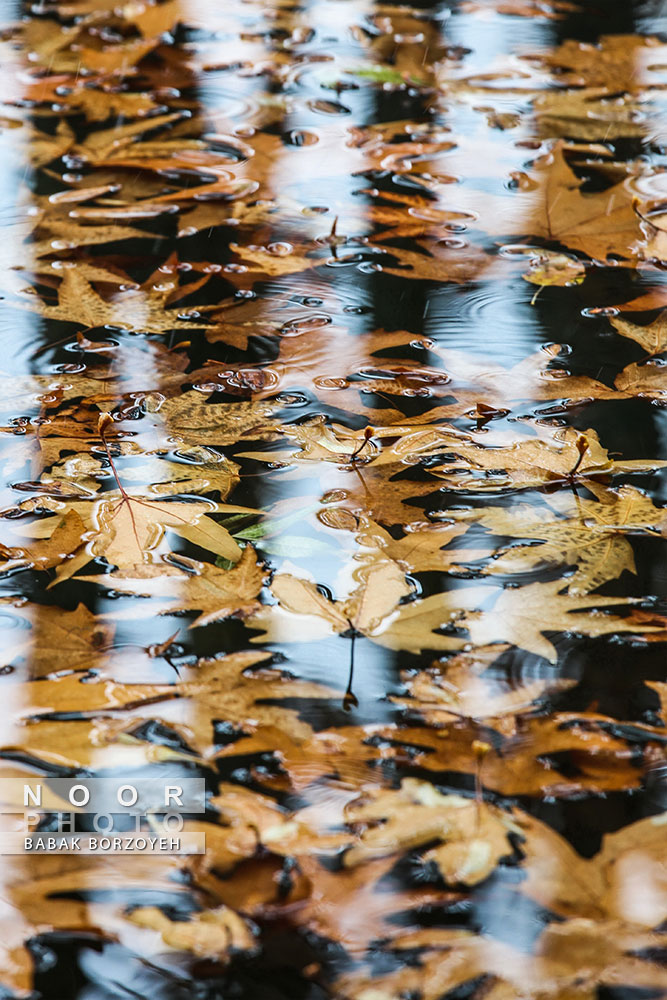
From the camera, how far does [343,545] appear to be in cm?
102

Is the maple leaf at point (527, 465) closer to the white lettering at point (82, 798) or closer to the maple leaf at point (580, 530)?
the maple leaf at point (580, 530)

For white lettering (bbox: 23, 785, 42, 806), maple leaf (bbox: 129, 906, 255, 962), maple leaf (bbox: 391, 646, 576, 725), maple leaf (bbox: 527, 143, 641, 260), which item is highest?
maple leaf (bbox: 527, 143, 641, 260)

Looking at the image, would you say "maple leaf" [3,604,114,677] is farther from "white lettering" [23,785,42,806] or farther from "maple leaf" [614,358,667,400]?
"maple leaf" [614,358,667,400]

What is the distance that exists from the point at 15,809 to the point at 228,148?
5.15 feet

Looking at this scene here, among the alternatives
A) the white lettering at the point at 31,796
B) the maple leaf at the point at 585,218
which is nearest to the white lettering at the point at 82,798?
the white lettering at the point at 31,796

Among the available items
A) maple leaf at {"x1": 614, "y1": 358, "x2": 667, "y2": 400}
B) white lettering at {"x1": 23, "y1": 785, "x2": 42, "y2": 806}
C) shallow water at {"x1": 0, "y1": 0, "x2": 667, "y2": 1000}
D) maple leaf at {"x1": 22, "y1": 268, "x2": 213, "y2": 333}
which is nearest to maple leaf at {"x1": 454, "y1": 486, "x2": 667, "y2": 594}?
shallow water at {"x1": 0, "y1": 0, "x2": 667, "y2": 1000}

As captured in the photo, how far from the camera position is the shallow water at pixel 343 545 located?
0.70 metres

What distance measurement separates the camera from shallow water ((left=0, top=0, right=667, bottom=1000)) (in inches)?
27.7

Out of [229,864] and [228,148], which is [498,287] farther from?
[229,864]

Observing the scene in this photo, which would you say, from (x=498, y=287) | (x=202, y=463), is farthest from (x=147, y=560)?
(x=498, y=287)

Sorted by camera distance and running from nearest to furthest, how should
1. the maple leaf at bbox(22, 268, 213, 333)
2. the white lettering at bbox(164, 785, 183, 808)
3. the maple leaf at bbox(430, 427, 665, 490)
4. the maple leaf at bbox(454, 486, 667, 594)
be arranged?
1. the white lettering at bbox(164, 785, 183, 808)
2. the maple leaf at bbox(454, 486, 667, 594)
3. the maple leaf at bbox(430, 427, 665, 490)
4. the maple leaf at bbox(22, 268, 213, 333)

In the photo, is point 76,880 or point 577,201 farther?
point 577,201

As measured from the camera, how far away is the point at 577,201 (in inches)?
68.6

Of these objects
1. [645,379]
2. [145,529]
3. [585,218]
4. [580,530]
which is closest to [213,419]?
[145,529]
